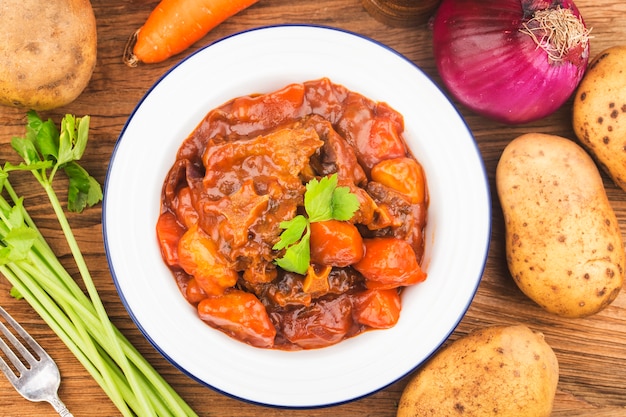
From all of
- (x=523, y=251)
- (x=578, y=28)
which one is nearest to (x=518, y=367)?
(x=523, y=251)

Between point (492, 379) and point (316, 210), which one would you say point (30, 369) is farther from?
point (492, 379)

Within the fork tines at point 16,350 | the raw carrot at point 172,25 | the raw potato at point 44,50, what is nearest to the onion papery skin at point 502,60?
the raw carrot at point 172,25

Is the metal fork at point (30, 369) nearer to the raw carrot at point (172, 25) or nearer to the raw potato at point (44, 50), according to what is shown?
the raw potato at point (44, 50)

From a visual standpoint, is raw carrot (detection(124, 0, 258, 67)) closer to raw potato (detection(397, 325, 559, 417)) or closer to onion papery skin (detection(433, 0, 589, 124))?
onion papery skin (detection(433, 0, 589, 124))

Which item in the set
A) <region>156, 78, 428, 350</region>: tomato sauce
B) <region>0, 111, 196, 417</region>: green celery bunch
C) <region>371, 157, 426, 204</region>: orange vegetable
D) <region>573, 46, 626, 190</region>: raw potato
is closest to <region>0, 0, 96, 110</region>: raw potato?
<region>0, 111, 196, 417</region>: green celery bunch

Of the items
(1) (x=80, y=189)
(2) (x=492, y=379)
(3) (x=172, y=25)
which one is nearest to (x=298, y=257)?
(2) (x=492, y=379)

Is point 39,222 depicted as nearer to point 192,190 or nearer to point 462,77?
point 192,190
